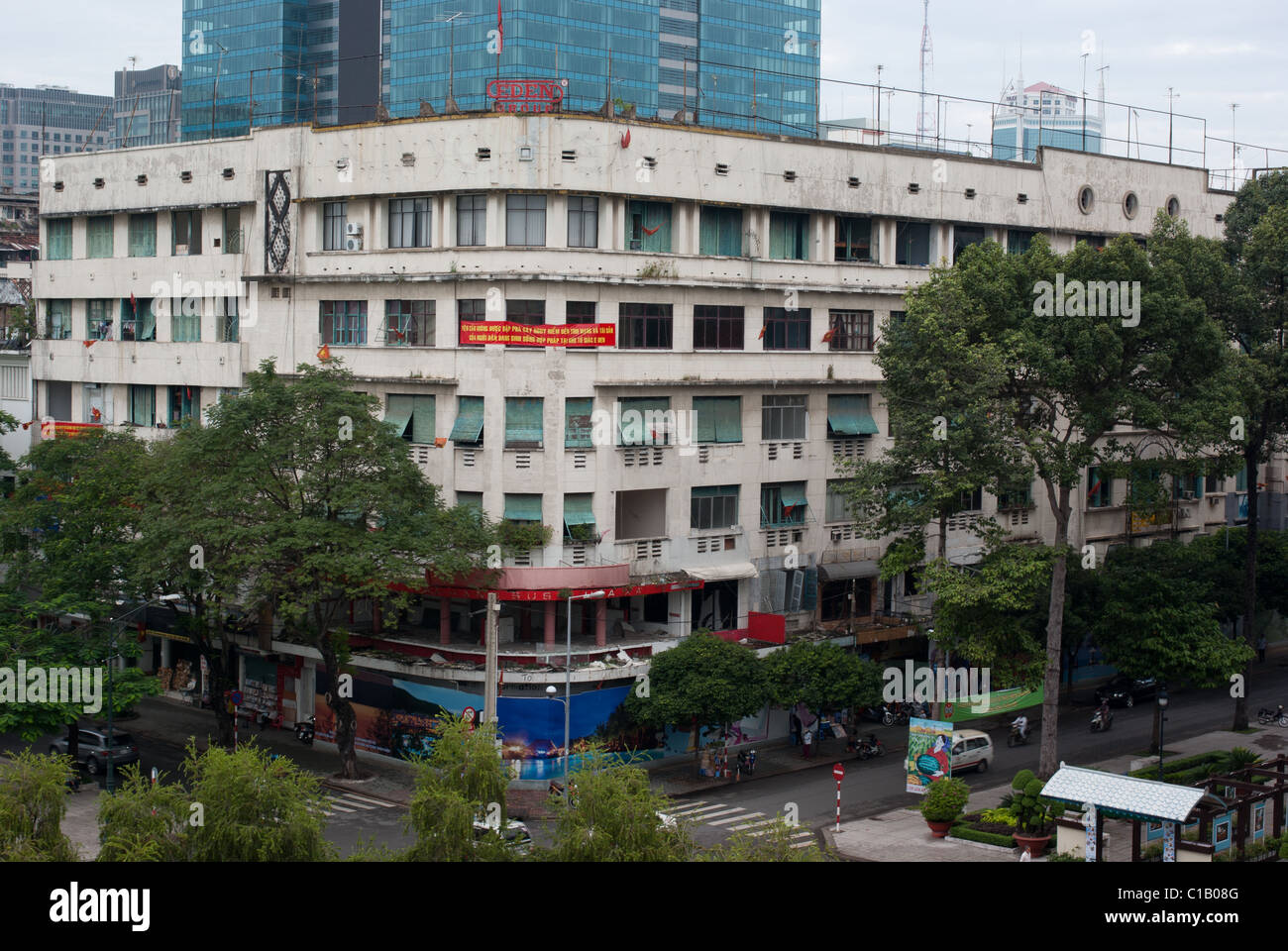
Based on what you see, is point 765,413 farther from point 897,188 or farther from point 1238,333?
point 1238,333

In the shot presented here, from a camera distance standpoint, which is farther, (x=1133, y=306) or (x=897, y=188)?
(x=897, y=188)

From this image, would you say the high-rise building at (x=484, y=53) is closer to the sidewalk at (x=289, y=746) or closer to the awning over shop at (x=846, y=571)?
the awning over shop at (x=846, y=571)

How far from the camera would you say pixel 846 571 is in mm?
57062

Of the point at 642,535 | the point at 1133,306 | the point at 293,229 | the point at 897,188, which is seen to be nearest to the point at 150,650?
the point at 293,229

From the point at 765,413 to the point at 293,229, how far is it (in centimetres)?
1982

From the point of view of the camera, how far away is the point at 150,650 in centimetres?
6247

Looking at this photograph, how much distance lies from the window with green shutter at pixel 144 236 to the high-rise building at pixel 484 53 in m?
67.4

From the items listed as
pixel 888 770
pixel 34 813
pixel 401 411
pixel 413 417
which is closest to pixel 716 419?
pixel 413 417

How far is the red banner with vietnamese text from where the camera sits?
49.4 meters

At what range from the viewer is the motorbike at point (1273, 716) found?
2191 inches

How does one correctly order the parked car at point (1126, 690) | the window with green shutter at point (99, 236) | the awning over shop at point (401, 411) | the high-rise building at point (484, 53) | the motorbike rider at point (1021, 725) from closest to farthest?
the awning over shop at point (401, 411), the motorbike rider at point (1021, 725), the parked car at point (1126, 690), the window with green shutter at point (99, 236), the high-rise building at point (484, 53)

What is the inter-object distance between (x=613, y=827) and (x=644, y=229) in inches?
1195

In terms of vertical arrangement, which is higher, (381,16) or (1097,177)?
(381,16)

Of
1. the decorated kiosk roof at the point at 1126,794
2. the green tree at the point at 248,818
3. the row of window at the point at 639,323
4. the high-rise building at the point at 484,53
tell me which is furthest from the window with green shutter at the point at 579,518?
the high-rise building at the point at 484,53
